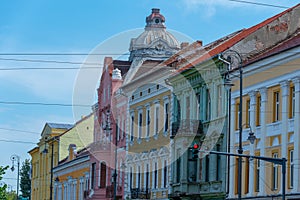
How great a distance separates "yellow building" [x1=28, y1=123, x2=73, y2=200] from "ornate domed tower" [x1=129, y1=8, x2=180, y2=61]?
956 inches

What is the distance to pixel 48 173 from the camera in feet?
298

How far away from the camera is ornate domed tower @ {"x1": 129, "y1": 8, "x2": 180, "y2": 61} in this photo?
207 ft

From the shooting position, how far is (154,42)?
208 ft

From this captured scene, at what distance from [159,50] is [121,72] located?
5.06 meters

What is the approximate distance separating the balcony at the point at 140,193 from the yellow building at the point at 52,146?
21479 millimetres

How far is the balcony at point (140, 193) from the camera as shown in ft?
186

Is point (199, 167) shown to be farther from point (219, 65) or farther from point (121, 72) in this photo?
point (121, 72)

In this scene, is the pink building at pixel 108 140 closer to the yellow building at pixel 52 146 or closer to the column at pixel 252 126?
the yellow building at pixel 52 146

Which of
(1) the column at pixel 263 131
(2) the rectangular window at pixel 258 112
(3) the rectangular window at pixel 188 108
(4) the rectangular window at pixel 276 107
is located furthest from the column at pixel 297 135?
(3) the rectangular window at pixel 188 108

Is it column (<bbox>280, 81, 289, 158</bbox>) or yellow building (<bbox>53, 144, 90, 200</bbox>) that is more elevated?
column (<bbox>280, 81, 289, 158</bbox>)

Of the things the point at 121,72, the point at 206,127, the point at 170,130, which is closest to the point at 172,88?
the point at 170,130

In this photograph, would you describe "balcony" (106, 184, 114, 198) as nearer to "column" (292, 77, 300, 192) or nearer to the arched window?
the arched window

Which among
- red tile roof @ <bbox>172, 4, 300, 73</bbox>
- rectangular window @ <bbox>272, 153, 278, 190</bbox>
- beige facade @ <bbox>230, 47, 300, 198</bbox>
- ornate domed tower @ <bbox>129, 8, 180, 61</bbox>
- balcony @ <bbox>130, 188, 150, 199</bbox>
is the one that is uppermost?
ornate domed tower @ <bbox>129, 8, 180, 61</bbox>

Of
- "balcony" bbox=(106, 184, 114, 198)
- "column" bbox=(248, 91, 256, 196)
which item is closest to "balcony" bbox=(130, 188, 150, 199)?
"balcony" bbox=(106, 184, 114, 198)
